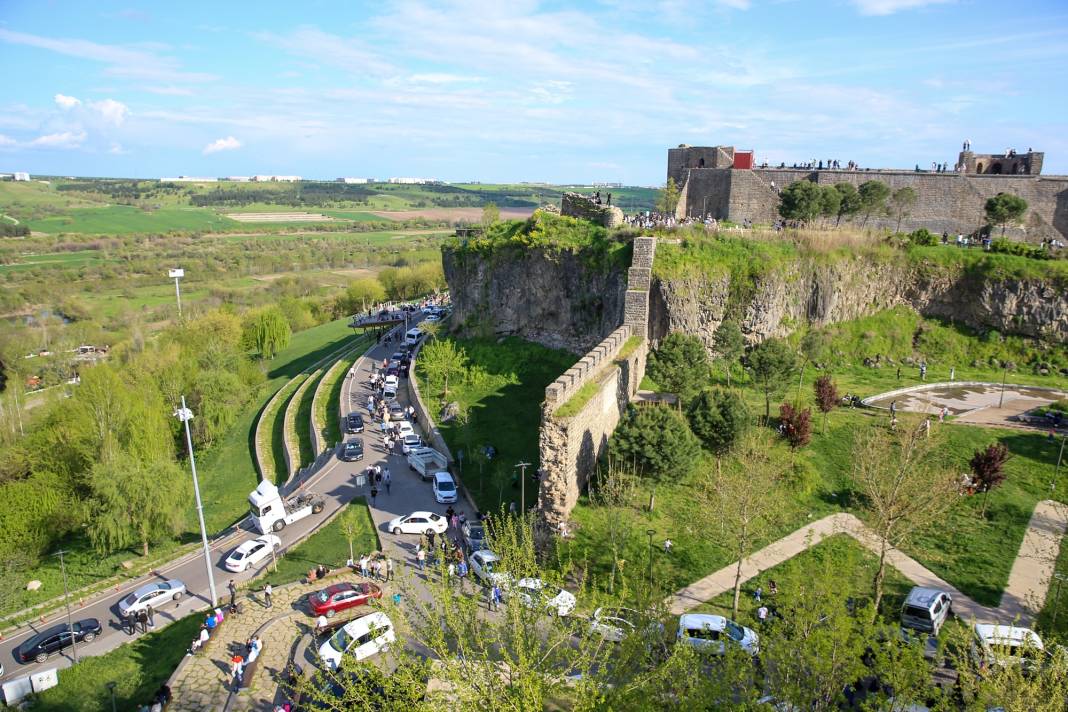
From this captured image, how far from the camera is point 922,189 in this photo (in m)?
41.0

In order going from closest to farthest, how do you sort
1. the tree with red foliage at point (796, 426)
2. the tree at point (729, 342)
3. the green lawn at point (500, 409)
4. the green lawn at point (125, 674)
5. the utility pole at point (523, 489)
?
the green lawn at point (125, 674)
the utility pole at point (523, 489)
the tree with red foliage at point (796, 426)
the green lawn at point (500, 409)
the tree at point (729, 342)

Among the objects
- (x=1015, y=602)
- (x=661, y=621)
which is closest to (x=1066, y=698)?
(x=661, y=621)

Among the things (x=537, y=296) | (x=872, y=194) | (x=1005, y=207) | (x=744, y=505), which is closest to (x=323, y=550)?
(x=744, y=505)

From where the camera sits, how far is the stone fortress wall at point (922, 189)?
39.0 metres

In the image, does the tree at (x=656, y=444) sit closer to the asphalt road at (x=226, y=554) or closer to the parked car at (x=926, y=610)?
the parked car at (x=926, y=610)

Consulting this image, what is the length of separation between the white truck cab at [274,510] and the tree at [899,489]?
67.7ft

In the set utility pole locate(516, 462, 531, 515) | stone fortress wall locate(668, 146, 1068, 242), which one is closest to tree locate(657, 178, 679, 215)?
stone fortress wall locate(668, 146, 1068, 242)

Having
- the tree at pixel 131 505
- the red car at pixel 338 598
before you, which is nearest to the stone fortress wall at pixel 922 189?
the red car at pixel 338 598

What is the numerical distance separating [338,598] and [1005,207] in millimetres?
40363

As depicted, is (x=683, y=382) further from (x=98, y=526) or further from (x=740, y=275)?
(x=98, y=526)

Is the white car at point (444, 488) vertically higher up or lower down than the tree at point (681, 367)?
lower down

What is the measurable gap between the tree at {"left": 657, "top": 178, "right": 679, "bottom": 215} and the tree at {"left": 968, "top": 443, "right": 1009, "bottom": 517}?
26907mm

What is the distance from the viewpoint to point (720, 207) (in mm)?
44969

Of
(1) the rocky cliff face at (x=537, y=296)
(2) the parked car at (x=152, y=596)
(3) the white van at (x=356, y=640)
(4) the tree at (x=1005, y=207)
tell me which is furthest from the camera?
(4) the tree at (x=1005, y=207)
